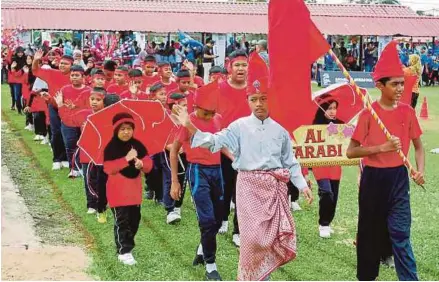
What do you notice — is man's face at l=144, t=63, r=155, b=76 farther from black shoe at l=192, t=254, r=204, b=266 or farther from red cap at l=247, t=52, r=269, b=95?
red cap at l=247, t=52, r=269, b=95

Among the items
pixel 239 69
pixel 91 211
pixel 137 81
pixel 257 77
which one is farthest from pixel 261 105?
pixel 137 81

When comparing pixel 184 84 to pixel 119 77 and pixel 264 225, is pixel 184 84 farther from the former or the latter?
pixel 264 225

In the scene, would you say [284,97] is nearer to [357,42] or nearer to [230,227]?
[230,227]

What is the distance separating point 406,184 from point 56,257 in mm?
3188

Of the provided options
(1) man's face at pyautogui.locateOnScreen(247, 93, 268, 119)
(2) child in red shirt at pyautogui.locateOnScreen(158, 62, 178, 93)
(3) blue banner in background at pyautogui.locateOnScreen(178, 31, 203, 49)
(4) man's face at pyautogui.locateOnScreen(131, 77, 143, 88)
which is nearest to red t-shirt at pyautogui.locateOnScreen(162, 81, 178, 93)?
(2) child in red shirt at pyautogui.locateOnScreen(158, 62, 178, 93)

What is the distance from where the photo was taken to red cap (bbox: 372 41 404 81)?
4906mm

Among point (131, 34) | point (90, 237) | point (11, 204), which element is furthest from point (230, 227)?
point (131, 34)

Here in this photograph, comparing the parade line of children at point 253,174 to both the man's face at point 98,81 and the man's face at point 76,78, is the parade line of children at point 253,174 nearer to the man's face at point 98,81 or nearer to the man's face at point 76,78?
the man's face at point 98,81

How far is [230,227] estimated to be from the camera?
7.54 meters

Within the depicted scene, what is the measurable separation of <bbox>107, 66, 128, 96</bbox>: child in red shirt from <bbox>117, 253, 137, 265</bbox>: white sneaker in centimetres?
410

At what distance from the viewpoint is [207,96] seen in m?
5.66

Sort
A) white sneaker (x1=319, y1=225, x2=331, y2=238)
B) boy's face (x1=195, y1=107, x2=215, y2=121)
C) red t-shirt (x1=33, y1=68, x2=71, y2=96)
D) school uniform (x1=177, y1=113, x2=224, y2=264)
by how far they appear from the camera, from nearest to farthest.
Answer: school uniform (x1=177, y1=113, x2=224, y2=264) → boy's face (x1=195, y1=107, x2=215, y2=121) → white sneaker (x1=319, y1=225, x2=331, y2=238) → red t-shirt (x1=33, y1=68, x2=71, y2=96)

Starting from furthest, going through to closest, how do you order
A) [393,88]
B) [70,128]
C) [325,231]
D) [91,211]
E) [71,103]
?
[70,128], [71,103], [91,211], [325,231], [393,88]

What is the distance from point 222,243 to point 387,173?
238 centimetres
